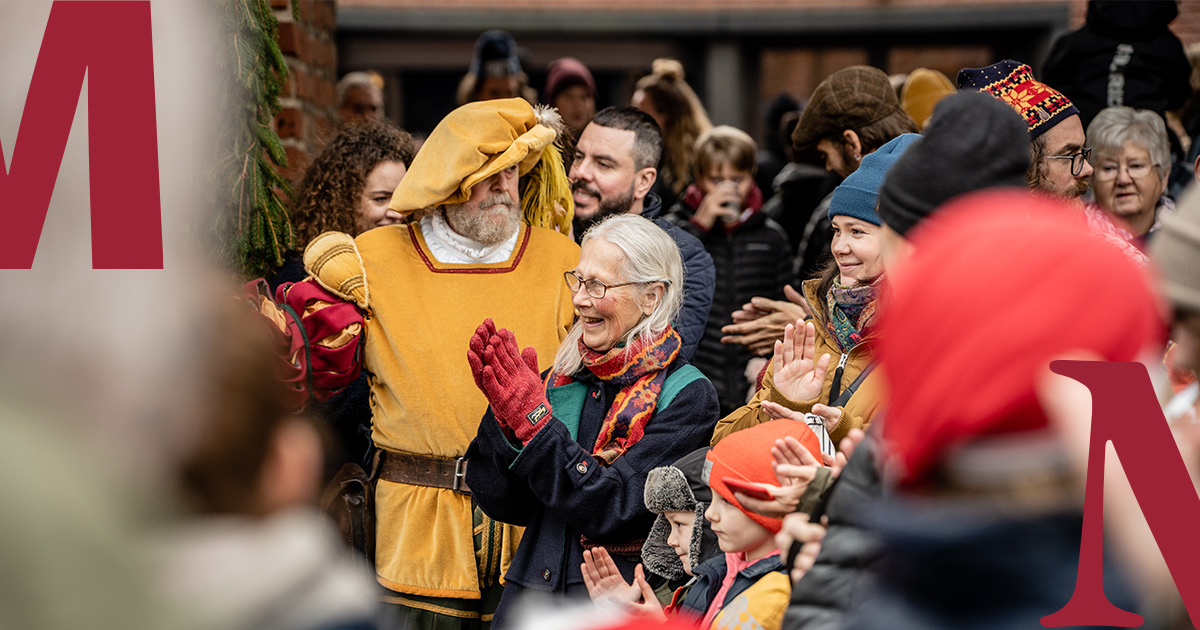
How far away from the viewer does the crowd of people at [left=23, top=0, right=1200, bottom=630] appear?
109cm

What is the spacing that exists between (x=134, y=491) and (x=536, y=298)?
2.41 m

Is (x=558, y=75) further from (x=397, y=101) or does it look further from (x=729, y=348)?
(x=397, y=101)

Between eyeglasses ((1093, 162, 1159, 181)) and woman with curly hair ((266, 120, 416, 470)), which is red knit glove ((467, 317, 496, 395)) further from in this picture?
eyeglasses ((1093, 162, 1159, 181))

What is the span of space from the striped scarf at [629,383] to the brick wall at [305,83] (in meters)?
1.46

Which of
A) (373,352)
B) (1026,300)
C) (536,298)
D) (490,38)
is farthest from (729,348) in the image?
(1026,300)

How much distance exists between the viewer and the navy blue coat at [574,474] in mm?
2738

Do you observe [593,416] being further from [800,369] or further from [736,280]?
[736,280]

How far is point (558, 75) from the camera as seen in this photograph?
18.6 ft

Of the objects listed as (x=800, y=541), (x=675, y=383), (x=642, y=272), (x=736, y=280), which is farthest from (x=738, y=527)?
(x=736, y=280)

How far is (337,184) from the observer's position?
156 inches

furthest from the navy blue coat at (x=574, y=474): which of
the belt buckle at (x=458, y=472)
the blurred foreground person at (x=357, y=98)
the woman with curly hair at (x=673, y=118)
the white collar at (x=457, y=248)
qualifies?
the blurred foreground person at (x=357, y=98)

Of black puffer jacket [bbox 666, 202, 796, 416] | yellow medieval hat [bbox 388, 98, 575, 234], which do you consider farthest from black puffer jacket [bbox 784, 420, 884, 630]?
black puffer jacket [bbox 666, 202, 796, 416]

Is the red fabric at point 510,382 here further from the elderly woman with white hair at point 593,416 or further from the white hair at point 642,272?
the white hair at point 642,272

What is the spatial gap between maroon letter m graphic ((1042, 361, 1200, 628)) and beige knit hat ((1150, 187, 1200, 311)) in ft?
0.37
